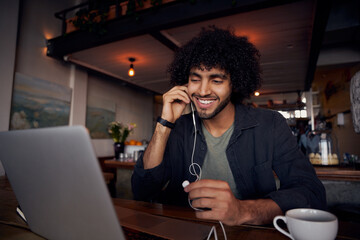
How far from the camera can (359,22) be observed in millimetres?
4027

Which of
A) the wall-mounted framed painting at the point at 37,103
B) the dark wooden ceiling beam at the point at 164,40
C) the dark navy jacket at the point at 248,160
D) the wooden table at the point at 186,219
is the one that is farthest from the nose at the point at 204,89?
the wall-mounted framed painting at the point at 37,103

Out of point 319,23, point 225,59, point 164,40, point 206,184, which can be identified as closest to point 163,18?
point 164,40

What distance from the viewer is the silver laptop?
0.36 m

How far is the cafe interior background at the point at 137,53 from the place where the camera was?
8.79 ft

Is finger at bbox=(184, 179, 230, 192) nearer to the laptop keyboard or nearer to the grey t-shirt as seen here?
the laptop keyboard

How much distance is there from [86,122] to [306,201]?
4785 millimetres

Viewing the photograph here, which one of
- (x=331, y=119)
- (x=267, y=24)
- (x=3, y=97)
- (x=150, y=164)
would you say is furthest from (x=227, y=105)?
(x=331, y=119)

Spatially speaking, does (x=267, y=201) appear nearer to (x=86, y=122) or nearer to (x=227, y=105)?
(x=227, y=105)

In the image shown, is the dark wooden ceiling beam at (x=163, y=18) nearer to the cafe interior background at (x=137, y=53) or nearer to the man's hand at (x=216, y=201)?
the cafe interior background at (x=137, y=53)

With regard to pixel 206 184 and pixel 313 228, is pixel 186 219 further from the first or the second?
pixel 313 228

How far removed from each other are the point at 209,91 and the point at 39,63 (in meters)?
3.80

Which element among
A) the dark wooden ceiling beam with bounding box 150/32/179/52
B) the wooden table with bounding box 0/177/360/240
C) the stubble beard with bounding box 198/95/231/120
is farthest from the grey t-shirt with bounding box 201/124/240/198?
the dark wooden ceiling beam with bounding box 150/32/179/52

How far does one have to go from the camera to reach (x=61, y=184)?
423 mm

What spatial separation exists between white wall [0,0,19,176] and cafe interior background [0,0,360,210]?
0.5 inches
